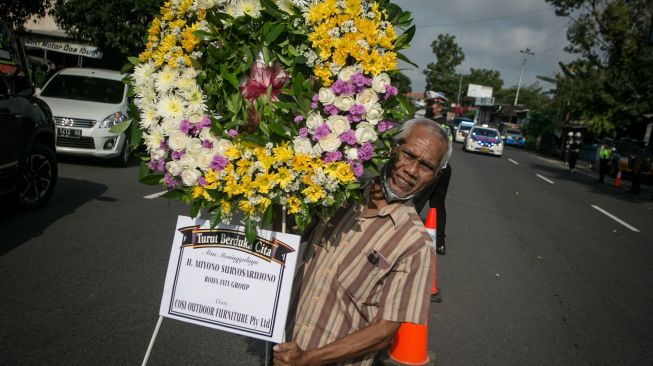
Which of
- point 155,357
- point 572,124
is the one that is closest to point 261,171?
point 155,357

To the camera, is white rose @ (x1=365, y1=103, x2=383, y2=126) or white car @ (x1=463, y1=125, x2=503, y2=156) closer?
white rose @ (x1=365, y1=103, x2=383, y2=126)

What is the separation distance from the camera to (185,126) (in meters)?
1.83

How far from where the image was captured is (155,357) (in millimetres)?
3279

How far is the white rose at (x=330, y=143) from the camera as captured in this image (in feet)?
5.62

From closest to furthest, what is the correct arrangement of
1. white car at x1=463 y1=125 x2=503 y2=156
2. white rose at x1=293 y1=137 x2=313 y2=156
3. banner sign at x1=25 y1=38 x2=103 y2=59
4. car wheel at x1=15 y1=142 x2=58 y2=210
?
white rose at x1=293 y1=137 x2=313 y2=156
car wheel at x1=15 y1=142 x2=58 y2=210
banner sign at x1=25 y1=38 x2=103 y2=59
white car at x1=463 y1=125 x2=503 y2=156

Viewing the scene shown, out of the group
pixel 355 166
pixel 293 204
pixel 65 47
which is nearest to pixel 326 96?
pixel 355 166

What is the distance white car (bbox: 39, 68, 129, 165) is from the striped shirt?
309 inches

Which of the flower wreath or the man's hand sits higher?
the flower wreath

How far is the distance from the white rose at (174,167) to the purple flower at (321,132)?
0.52 metres

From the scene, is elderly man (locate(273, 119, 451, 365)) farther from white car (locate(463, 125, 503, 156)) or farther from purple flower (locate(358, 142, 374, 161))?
white car (locate(463, 125, 503, 156))

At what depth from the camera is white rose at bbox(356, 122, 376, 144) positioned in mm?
1746

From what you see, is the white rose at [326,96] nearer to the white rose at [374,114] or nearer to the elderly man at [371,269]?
the white rose at [374,114]

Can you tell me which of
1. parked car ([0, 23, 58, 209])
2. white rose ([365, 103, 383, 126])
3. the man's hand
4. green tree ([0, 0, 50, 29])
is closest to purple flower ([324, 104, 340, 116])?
white rose ([365, 103, 383, 126])

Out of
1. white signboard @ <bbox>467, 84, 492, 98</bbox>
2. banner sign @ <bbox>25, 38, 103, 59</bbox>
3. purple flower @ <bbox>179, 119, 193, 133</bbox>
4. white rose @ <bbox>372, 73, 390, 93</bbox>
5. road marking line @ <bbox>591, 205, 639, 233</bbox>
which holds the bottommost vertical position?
road marking line @ <bbox>591, 205, 639, 233</bbox>
